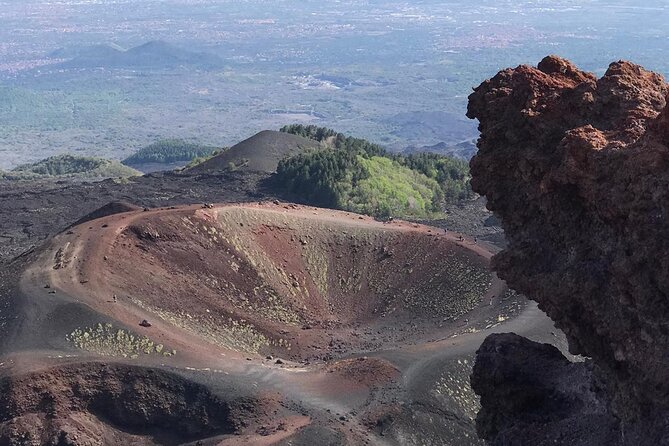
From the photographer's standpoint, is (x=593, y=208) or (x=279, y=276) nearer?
(x=593, y=208)

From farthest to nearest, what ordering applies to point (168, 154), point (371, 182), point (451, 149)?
1. point (451, 149)
2. point (168, 154)
3. point (371, 182)

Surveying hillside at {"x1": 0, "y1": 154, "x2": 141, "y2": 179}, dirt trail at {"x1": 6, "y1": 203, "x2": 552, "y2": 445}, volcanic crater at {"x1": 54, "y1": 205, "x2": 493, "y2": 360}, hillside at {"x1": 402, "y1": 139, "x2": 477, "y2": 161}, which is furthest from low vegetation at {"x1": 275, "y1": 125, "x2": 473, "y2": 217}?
hillside at {"x1": 402, "y1": 139, "x2": 477, "y2": 161}

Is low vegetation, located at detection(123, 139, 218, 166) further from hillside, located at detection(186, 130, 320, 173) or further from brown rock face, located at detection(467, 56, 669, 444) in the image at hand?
brown rock face, located at detection(467, 56, 669, 444)

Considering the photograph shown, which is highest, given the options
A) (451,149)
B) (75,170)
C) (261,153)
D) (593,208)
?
(593,208)

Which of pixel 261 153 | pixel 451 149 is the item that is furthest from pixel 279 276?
pixel 451 149

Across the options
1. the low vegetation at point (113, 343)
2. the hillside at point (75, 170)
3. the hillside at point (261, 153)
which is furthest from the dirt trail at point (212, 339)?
the hillside at point (75, 170)

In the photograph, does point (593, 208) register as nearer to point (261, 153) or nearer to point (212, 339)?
point (212, 339)

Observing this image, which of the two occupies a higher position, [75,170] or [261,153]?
[261,153]
